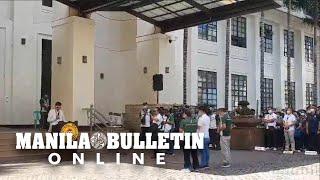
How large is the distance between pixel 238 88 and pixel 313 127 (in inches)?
540

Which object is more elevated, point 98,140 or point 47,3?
point 47,3

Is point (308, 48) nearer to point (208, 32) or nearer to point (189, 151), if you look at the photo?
point (208, 32)

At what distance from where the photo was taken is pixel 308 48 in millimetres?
39562

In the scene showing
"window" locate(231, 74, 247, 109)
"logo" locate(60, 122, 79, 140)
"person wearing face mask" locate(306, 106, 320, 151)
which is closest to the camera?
"logo" locate(60, 122, 79, 140)

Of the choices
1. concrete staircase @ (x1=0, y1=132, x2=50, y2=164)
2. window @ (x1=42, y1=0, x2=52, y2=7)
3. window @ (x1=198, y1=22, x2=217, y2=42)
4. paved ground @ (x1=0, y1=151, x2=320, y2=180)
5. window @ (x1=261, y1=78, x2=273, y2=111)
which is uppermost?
window @ (x1=42, y1=0, x2=52, y2=7)

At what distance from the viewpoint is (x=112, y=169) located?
1324 centimetres

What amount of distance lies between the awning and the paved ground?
5.39 meters

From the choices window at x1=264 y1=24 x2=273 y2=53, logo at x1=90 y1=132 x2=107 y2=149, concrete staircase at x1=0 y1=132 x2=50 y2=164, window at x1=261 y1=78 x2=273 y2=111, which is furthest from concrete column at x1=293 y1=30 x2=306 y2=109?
concrete staircase at x1=0 y1=132 x2=50 y2=164

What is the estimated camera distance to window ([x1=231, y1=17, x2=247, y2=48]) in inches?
1247

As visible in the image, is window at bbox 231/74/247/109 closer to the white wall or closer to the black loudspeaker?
the black loudspeaker

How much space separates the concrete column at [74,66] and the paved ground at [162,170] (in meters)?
2.58

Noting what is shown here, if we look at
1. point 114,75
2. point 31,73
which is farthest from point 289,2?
point 31,73

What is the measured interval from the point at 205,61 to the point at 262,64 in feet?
18.8

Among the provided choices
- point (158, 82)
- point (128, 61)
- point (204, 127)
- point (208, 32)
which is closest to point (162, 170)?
point (204, 127)
